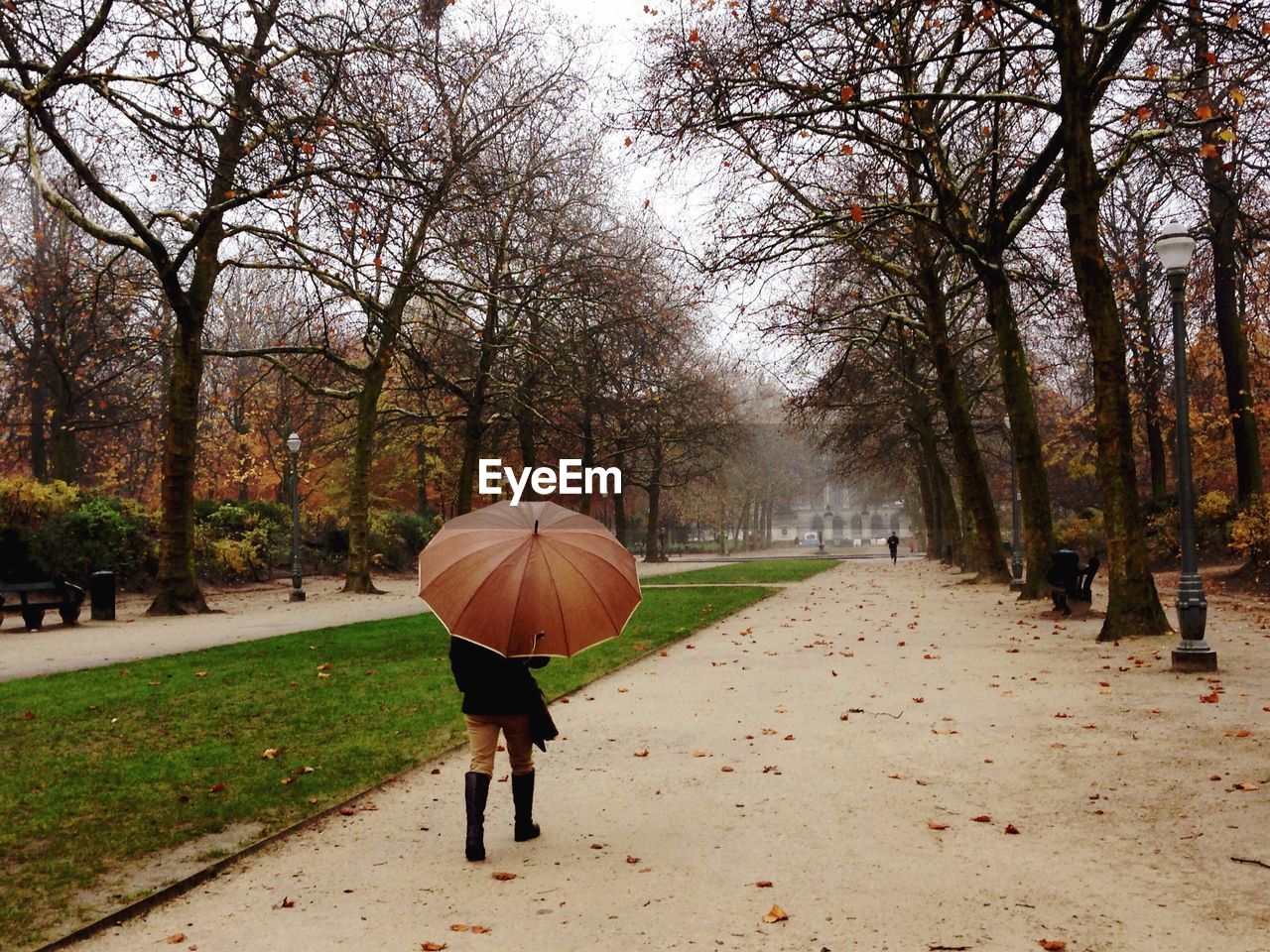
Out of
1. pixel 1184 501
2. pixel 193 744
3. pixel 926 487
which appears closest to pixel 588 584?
pixel 193 744

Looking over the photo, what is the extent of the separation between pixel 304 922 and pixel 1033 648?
37.0ft

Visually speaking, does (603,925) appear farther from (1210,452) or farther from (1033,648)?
(1210,452)

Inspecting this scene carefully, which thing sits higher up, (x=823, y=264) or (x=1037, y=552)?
(x=823, y=264)

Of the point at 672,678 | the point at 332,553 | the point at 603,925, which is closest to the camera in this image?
the point at 603,925

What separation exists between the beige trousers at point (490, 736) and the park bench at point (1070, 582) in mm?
13822

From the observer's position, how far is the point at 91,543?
2520 cm

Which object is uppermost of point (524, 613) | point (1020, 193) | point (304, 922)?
point (1020, 193)

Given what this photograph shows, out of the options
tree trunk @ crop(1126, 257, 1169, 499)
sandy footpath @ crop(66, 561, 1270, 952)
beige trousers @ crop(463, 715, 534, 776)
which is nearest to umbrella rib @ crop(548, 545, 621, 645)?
beige trousers @ crop(463, 715, 534, 776)

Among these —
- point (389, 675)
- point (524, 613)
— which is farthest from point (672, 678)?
point (524, 613)

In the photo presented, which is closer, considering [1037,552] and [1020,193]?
[1020,193]

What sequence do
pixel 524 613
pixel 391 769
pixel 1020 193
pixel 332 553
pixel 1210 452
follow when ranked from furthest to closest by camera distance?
pixel 332 553, pixel 1210 452, pixel 1020 193, pixel 391 769, pixel 524 613

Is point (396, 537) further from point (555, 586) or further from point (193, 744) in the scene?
point (555, 586)

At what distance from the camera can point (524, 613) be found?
209 inches

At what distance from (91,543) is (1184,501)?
2255cm
